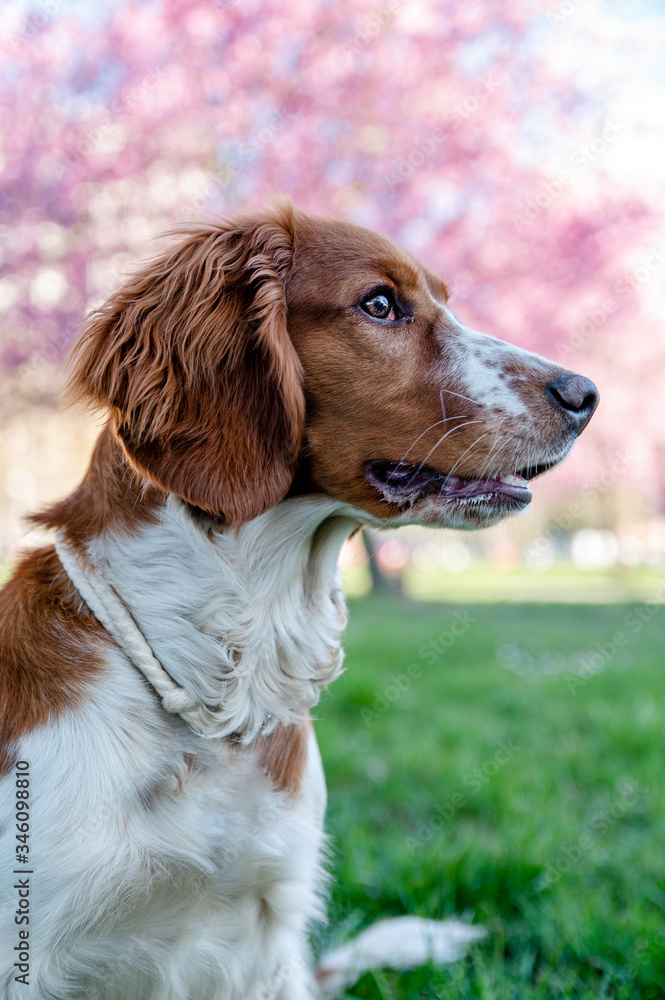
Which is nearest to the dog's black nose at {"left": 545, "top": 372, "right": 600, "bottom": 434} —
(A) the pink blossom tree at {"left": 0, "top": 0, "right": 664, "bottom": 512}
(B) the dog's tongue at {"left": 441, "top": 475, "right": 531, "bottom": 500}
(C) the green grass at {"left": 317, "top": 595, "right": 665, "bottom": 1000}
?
(B) the dog's tongue at {"left": 441, "top": 475, "right": 531, "bottom": 500}

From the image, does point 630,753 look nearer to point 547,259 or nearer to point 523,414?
point 523,414

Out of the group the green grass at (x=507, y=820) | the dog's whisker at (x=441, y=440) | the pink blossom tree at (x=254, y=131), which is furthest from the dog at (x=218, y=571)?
the pink blossom tree at (x=254, y=131)

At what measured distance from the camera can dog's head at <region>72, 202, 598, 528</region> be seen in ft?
5.92

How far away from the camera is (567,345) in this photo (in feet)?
34.8

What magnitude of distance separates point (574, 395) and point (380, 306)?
51 centimetres

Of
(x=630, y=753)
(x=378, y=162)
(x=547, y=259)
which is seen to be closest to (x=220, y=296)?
(x=630, y=753)

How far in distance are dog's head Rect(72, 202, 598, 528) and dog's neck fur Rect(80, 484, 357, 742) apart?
11 cm

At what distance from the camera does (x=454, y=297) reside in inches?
320

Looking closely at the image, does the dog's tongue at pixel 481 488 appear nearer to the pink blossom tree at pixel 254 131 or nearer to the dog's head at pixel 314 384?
the dog's head at pixel 314 384

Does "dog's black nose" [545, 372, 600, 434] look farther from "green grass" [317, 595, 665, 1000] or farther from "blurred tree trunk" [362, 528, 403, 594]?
"blurred tree trunk" [362, 528, 403, 594]

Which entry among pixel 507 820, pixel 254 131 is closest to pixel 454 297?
pixel 254 131

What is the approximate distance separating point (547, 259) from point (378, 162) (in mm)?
2836

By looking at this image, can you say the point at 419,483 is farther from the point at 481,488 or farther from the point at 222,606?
the point at 222,606

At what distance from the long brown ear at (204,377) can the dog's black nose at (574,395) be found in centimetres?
62
